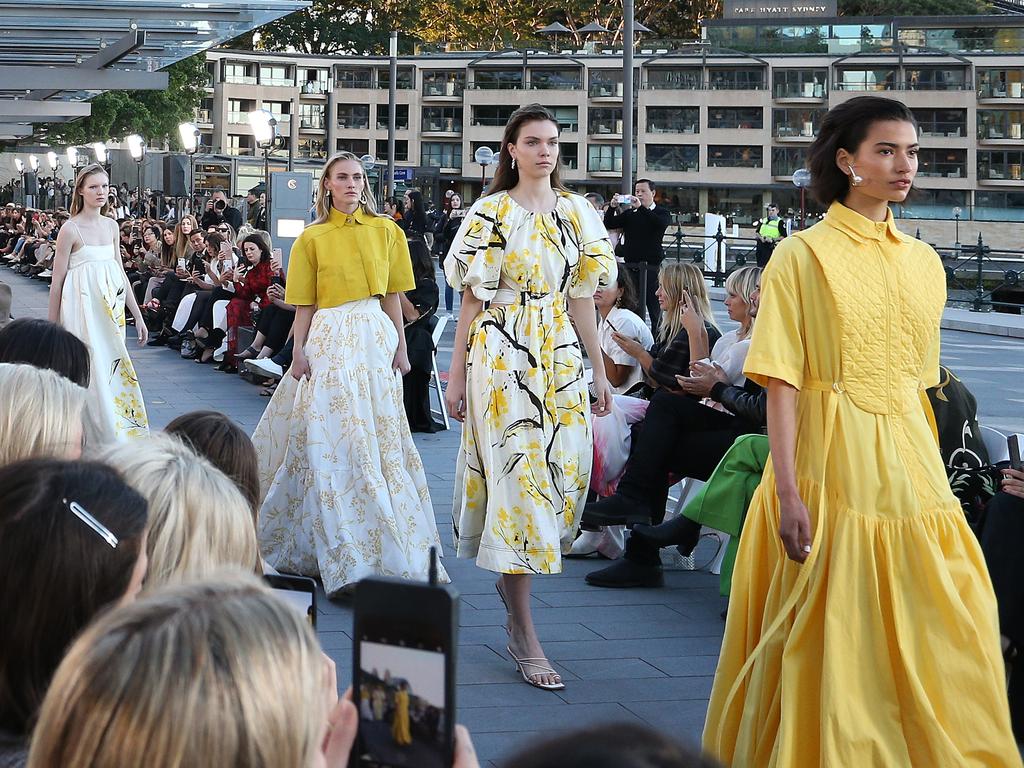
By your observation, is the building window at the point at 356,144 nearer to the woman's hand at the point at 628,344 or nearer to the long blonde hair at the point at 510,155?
the woman's hand at the point at 628,344

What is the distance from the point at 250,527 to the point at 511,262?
8.71 feet

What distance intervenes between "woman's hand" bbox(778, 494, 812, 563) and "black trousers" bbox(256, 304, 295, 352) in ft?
36.4

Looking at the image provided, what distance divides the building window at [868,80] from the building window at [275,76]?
34515mm

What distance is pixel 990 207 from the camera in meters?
77.8

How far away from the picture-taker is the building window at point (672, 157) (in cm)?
8269

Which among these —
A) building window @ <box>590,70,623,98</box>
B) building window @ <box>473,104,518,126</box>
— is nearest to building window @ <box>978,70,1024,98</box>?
building window @ <box>590,70,623,98</box>

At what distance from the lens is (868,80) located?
78.7m

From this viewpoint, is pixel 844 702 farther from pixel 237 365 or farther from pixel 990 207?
pixel 990 207

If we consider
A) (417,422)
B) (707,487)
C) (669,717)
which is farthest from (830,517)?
(417,422)

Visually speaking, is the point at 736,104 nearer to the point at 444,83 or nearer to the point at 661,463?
the point at 444,83

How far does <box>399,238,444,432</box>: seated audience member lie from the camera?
38.6 feet

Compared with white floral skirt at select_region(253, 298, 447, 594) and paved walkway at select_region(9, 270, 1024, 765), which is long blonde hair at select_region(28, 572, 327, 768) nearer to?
paved walkway at select_region(9, 270, 1024, 765)

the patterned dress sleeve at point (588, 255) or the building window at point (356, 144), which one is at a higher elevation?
the building window at point (356, 144)

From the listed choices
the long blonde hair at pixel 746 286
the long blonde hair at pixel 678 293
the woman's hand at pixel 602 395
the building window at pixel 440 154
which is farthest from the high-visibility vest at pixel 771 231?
the building window at pixel 440 154
